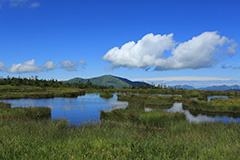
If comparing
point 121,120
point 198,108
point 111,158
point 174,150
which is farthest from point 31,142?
point 198,108

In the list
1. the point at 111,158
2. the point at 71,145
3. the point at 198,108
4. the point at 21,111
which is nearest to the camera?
the point at 111,158

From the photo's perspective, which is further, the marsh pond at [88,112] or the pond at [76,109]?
the pond at [76,109]

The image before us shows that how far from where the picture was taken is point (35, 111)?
25.8 m

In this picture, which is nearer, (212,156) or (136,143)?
(212,156)

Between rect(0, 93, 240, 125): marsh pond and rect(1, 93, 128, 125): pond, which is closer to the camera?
rect(0, 93, 240, 125): marsh pond

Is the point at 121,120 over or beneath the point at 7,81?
beneath

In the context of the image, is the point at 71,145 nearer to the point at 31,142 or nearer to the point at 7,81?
the point at 31,142

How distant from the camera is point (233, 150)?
7480mm

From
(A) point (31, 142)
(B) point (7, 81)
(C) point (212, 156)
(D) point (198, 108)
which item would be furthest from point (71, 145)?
(B) point (7, 81)

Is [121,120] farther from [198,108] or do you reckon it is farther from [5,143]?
[198,108]

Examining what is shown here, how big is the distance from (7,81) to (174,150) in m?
118

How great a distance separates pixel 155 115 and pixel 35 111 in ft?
54.8

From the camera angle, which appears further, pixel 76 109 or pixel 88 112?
pixel 76 109

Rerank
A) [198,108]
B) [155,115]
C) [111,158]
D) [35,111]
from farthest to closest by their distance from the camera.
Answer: [198,108] < [35,111] < [155,115] < [111,158]
